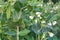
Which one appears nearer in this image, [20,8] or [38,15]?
[20,8]

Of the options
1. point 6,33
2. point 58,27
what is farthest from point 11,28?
point 58,27

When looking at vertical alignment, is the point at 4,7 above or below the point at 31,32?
above

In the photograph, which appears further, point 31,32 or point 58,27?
point 58,27

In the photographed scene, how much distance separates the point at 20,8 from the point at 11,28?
114mm

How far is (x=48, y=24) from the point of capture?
1214 mm

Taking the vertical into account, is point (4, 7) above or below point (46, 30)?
above

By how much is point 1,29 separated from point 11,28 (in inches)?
2.5

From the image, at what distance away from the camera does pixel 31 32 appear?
46.8 inches

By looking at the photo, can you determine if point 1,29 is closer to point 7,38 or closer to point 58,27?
point 7,38

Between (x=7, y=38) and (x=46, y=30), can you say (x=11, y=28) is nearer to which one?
(x=7, y=38)

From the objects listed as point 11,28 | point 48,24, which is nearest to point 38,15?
point 48,24

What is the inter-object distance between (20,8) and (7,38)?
168 millimetres

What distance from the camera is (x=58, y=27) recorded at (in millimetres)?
1290

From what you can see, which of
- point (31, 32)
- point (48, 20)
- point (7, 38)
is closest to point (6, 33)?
point (7, 38)
